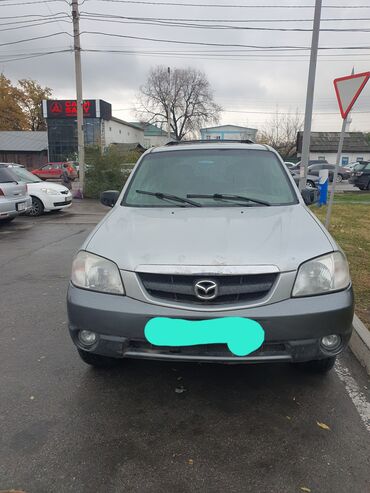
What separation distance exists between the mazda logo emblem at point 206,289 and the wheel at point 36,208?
11.5 metres

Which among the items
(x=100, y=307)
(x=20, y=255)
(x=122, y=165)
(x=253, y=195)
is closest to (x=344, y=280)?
(x=253, y=195)

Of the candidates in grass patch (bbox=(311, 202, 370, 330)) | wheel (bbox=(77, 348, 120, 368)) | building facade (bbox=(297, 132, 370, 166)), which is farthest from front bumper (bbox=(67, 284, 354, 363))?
building facade (bbox=(297, 132, 370, 166))

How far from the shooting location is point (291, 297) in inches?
96.9

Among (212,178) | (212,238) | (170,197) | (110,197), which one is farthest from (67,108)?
(212,238)

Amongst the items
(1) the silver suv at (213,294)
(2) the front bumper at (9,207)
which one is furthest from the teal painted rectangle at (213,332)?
(2) the front bumper at (9,207)

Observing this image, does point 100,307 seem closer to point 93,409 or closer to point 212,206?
point 93,409

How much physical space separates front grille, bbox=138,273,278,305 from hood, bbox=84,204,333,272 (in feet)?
0.28

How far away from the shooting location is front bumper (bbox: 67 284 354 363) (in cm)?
240

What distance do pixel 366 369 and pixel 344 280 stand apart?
113cm

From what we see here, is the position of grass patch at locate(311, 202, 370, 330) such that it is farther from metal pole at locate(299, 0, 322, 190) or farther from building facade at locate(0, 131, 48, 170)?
building facade at locate(0, 131, 48, 170)

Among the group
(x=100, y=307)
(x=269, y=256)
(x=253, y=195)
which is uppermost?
(x=253, y=195)

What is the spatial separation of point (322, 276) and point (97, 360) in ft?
5.84

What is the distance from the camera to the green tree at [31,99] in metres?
62.0

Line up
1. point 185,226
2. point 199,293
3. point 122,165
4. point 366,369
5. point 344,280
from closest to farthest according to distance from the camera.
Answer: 1. point 199,293
2. point 344,280
3. point 185,226
4. point 366,369
5. point 122,165
